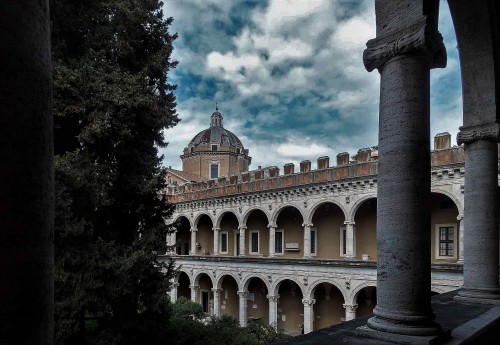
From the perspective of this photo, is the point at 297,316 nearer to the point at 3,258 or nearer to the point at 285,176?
the point at 285,176

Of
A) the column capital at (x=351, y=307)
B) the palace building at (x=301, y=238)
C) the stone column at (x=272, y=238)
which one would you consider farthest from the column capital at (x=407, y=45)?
the stone column at (x=272, y=238)

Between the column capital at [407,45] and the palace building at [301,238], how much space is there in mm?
12769

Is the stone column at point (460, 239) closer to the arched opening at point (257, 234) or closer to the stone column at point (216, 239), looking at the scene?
the arched opening at point (257, 234)

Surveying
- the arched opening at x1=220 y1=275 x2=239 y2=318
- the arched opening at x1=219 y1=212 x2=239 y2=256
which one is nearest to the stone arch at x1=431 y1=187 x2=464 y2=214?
the arched opening at x1=219 y1=212 x2=239 y2=256

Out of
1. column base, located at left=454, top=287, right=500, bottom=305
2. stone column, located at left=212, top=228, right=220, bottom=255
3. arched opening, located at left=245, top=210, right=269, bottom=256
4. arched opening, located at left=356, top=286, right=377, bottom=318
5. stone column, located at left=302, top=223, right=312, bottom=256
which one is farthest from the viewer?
stone column, located at left=212, top=228, right=220, bottom=255

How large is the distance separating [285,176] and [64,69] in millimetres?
15525

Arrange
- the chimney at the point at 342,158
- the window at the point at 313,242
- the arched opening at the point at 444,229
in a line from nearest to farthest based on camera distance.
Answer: the arched opening at the point at 444,229
the chimney at the point at 342,158
the window at the point at 313,242

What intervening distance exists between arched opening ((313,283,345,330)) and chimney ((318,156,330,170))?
6.80 m

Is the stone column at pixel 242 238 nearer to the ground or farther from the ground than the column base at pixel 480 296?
nearer to the ground

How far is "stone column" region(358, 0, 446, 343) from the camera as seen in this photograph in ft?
9.67

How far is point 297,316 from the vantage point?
2305cm

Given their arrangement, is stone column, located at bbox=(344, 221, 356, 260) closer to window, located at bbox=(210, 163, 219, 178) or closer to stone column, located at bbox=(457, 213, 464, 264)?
stone column, located at bbox=(457, 213, 464, 264)

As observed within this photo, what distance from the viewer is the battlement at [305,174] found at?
53.4ft

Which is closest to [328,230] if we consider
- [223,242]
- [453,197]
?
[453,197]
